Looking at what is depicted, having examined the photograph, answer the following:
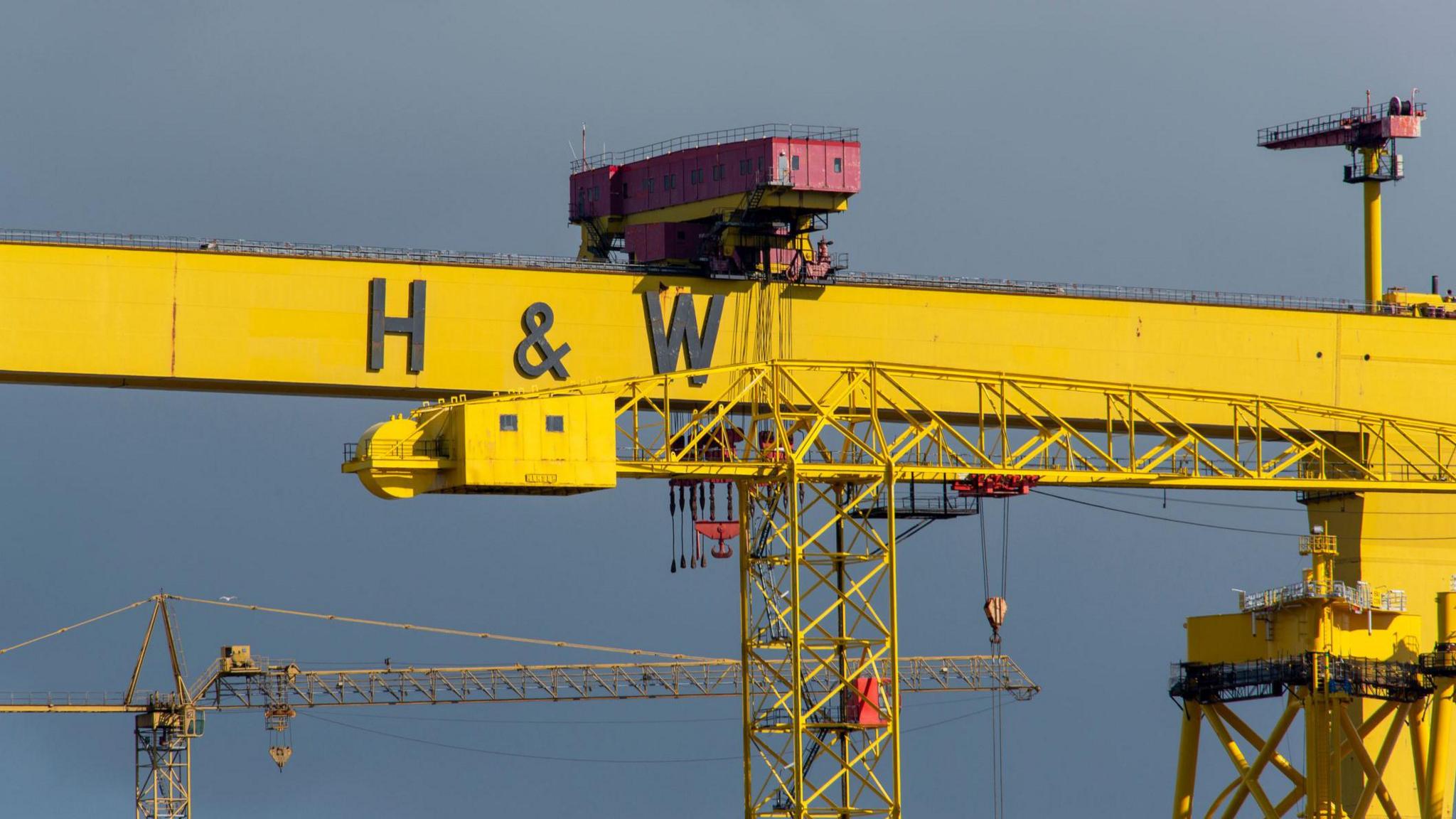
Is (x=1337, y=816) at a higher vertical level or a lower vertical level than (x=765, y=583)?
lower

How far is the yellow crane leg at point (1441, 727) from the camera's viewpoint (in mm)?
89000

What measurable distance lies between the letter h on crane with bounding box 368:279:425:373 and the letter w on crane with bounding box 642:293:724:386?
7829 millimetres

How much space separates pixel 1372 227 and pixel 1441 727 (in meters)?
29.6

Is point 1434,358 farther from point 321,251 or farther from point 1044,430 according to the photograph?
point 321,251

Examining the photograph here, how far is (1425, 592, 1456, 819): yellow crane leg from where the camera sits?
292 ft

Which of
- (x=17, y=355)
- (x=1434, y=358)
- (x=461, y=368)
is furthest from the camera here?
(x=1434, y=358)

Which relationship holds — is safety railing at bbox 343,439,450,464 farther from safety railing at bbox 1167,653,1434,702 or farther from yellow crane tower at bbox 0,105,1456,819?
safety railing at bbox 1167,653,1434,702

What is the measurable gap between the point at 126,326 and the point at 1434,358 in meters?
48.7

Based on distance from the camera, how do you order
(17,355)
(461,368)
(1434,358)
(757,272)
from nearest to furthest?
1. (17,355)
2. (461,368)
3. (757,272)
4. (1434,358)

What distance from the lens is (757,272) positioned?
9238 centimetres

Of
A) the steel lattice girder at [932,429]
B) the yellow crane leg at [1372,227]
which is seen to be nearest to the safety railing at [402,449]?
the steel lattice girder at [932,429]

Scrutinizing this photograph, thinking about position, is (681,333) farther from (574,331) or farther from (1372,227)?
(1372,227)

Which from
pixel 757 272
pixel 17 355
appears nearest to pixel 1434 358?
pixel 757 272

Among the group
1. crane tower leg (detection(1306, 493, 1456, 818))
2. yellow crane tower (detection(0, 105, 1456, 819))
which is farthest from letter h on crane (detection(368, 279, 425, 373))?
crane tower leg (detection(1306, 493, 1456, 818))
